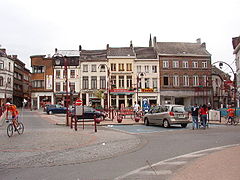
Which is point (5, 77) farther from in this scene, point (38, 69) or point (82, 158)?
point (82, 158)

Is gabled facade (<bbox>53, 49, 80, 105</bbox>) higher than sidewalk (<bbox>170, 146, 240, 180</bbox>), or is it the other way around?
gabled facade (<bbox>53, 49, 80, 105</bbox>)

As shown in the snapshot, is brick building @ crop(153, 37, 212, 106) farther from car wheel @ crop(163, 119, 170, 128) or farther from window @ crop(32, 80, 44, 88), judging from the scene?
car wheel @ crop(163, 119, 170, 128)

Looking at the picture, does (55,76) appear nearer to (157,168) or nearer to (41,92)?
(41,92)

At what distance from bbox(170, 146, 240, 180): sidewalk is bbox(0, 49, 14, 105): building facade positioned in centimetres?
5278

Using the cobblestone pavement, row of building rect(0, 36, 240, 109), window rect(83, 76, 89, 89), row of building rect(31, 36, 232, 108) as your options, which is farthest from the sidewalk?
window rect(83, 76, 89, 89)

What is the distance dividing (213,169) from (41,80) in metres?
52.2

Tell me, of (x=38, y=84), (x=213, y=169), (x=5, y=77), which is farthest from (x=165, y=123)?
(x=5, y=77)

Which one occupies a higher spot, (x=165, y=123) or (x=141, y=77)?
(x=141, y=77)

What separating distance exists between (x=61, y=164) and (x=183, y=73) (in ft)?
153

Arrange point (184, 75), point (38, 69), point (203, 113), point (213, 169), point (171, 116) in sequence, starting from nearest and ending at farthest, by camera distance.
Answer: point (213, 169)
point (203, 113)
point (171, 116)
point (184, 75)
point (38, 69)

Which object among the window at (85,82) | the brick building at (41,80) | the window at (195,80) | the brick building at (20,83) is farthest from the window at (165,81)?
the brick building at (20,83)

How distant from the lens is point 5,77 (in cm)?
5638

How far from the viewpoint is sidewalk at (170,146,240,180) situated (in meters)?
5.56

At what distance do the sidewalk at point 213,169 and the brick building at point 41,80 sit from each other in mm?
Answer: 48406
